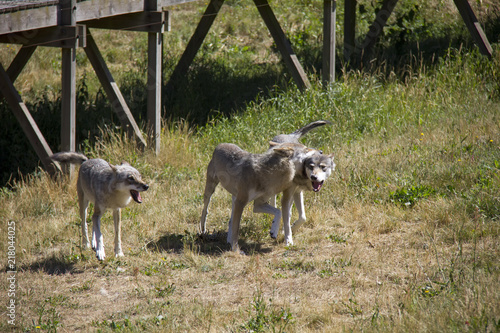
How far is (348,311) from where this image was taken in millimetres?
5000

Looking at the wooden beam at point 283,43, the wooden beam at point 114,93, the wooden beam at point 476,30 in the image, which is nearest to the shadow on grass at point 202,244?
the wooden beam at point 114,93

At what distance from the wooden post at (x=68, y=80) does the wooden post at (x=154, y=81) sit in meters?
1.44

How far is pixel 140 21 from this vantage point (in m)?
9.35

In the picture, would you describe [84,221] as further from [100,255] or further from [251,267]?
[251,267]

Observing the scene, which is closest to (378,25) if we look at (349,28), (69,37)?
(349,28)

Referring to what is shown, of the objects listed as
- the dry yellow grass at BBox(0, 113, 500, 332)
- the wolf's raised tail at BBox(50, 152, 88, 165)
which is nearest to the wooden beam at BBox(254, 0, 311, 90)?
the dry yellow grass at BBox(0, 113, 500, 332)

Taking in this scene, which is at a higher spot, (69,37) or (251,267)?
(69,37)

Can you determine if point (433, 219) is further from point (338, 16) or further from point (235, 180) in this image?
point (338, 16)

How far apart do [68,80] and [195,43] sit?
4.69m

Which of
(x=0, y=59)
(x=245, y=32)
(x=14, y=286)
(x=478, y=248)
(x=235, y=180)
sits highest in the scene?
(x=245, y=32)

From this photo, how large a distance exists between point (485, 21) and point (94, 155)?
10.8 m

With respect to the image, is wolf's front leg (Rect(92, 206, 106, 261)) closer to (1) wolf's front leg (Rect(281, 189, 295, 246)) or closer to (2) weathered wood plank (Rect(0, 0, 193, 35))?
(1) wolf's front leg (Rect(281, 189, 295, 246))

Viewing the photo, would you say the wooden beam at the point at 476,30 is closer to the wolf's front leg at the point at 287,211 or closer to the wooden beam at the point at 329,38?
the wooden beam at the point at 329,38

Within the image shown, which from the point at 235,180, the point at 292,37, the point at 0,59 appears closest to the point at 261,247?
the point at 235,180
